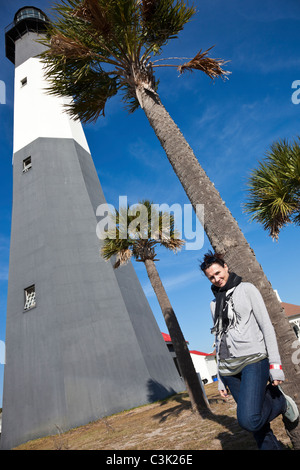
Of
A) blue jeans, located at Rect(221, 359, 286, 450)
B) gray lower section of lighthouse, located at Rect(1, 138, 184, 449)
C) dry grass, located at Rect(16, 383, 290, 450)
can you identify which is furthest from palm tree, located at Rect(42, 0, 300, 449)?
gray lower section of lighthouse, located at Rect(1, 138, 184, 449)

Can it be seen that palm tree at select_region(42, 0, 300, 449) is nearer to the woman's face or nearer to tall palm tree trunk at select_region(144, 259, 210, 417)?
the woman's face

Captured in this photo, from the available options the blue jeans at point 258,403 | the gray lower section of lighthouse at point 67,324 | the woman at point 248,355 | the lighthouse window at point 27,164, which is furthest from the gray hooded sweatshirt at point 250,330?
the lighthouse window at point 27,164

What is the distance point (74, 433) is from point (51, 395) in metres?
1.83

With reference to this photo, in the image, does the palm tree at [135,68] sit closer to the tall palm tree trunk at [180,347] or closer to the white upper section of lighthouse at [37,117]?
the tall palm tree trunk at [180,347]

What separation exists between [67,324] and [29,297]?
100 inches

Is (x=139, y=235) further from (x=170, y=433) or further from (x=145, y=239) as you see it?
(x=170, y=433)

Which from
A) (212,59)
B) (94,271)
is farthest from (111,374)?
(212,59)

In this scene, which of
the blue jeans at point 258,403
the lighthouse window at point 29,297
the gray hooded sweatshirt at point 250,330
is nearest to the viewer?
the blue jeans at point 258,403

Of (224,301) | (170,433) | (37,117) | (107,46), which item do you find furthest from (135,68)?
(37,117)

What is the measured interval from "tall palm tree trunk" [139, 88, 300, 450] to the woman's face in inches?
24.6

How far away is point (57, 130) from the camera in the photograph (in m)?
A: 17.1

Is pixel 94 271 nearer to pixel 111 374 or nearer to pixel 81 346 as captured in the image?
pixel 81 346

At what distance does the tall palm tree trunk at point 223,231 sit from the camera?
3303mm

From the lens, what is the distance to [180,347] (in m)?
9.14
